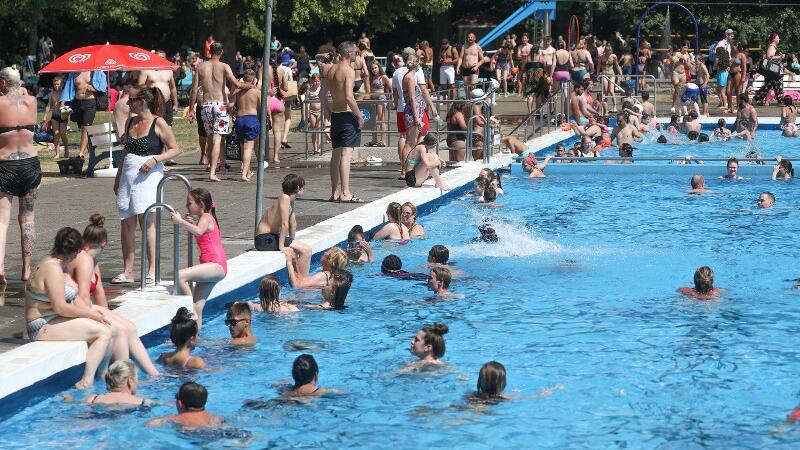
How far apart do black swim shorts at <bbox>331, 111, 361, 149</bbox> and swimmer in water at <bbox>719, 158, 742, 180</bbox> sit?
7.49 m

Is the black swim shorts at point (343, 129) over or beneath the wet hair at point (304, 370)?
over

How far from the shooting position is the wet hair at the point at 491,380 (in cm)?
821

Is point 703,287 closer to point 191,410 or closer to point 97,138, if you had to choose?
point 191,410

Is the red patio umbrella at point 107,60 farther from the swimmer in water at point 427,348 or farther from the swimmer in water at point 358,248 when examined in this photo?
the swimmer in water at point 427,348

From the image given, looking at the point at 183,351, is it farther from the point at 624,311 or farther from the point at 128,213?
the point at 624,311

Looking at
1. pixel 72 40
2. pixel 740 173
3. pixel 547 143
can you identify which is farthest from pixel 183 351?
pixel 72 40

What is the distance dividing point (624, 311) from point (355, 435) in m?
4.07

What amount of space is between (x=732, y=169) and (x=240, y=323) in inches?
484

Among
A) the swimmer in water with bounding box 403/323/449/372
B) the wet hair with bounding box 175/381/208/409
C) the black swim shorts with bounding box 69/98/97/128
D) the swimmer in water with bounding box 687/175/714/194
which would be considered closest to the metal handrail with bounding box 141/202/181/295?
the swimmer in water with bounding box 403/323/449/372

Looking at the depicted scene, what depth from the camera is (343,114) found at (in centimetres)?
1502

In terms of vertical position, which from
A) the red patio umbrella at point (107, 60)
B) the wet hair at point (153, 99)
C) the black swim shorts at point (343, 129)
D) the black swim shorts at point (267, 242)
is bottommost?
the black swim shorts at point (267, 242)

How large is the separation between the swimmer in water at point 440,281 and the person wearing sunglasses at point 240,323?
2.30m

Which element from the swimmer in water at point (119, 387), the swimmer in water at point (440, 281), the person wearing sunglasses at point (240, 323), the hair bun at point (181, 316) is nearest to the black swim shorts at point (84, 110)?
the swimmer in water at point (440, 281)

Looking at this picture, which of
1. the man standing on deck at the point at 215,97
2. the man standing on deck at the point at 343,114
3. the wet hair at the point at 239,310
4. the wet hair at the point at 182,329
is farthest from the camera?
the man standing on deck at the point at 215,97
